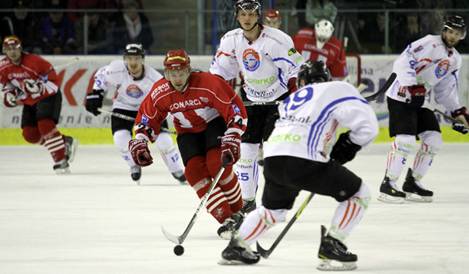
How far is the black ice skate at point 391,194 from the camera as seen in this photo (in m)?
8.94

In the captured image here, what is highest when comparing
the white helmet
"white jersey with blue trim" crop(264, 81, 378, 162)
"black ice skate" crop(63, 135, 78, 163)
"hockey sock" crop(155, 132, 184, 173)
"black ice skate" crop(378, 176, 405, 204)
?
"white jersey with blue trim" crop(264, 81, 378, 162)

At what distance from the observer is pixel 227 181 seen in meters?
7.02

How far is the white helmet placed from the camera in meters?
12.3

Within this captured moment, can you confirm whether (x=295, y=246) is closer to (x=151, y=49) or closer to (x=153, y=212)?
(x=153, y=212)

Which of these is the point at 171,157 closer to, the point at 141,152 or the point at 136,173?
the point at 136,173

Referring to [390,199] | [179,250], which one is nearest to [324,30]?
[390,199]

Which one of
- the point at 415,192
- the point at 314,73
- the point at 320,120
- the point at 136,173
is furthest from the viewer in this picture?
the point at 136,173

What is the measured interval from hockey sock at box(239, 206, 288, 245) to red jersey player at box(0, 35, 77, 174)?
559 centimetres

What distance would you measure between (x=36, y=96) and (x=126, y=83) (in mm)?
1174

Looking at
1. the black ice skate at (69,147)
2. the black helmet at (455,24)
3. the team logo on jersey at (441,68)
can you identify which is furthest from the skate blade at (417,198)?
the black ice skate at (69,147)

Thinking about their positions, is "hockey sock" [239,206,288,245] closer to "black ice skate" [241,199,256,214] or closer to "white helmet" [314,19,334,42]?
"black ice skate" [241,199,256,214]

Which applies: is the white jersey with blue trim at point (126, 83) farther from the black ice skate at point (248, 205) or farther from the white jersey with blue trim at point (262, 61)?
the black ice skate at point (248, 205)

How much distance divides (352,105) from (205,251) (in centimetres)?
129

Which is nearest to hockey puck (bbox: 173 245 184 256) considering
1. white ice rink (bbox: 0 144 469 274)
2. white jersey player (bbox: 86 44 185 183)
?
white ice rink (bbox: 0 144 469 274)
